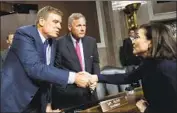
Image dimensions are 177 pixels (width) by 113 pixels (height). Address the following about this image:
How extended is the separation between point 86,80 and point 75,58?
10 centimetres

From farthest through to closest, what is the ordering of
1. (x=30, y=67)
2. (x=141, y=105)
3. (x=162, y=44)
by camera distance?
(x=141, y=105) < (x=162, y=44) < (x=30, y=67)

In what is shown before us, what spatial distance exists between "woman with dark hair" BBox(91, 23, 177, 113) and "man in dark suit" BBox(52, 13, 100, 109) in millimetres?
66

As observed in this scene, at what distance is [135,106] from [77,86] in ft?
0.96

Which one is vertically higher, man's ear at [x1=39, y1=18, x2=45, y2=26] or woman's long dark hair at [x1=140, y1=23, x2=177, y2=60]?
man's ear at [x1=39, y1=18, x2=45, y2=26]

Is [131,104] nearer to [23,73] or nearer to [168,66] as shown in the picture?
[168,66]

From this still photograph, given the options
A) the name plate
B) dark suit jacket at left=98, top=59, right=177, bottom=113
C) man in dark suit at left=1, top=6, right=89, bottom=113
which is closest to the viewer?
man in dark suit at left=1, top=6, right=89, bottom=113

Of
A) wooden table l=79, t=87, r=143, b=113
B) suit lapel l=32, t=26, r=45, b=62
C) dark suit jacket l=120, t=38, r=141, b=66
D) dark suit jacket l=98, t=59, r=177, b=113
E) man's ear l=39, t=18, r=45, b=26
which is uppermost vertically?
man's ear l=39, t=18, r=45, b=26

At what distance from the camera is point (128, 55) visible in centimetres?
122

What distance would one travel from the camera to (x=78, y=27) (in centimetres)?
113

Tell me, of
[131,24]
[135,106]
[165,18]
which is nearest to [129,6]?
[131,24]

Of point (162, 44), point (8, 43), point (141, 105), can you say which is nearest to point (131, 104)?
point (141, 105)

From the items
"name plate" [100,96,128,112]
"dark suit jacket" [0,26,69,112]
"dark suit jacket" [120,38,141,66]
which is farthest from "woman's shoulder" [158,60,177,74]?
"dark suit jacket" [0,26,69,112]

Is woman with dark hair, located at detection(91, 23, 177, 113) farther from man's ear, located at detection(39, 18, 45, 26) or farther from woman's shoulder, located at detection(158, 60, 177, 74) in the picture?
man's ear, located at detection(39, 18, 45, 26)

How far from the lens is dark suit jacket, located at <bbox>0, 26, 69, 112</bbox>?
97 centimetres
